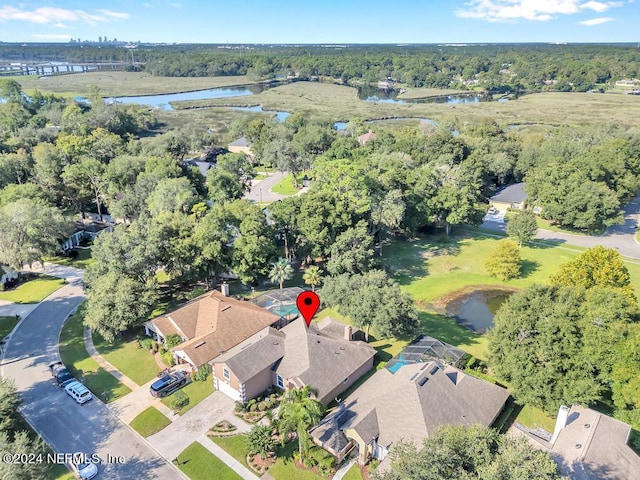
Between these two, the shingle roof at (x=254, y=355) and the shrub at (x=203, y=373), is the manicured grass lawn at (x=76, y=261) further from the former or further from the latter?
the shingle roof at (x=254, y=355)

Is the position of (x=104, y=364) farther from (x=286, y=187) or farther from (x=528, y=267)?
(x=286, y=187)

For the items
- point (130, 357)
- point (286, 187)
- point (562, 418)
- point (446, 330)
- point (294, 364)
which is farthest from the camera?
point (286, 187)

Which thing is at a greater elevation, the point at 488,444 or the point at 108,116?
the point at 108,116

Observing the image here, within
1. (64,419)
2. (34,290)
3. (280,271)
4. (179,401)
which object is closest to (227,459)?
(179,401)

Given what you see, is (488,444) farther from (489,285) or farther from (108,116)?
(108,116)

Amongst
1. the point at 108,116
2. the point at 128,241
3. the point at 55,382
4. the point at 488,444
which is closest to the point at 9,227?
the point at 128,241

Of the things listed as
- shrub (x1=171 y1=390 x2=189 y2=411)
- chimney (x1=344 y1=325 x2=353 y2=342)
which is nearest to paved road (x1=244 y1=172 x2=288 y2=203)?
chimney (x1=344 y1=325 x2=353 y2=342)
